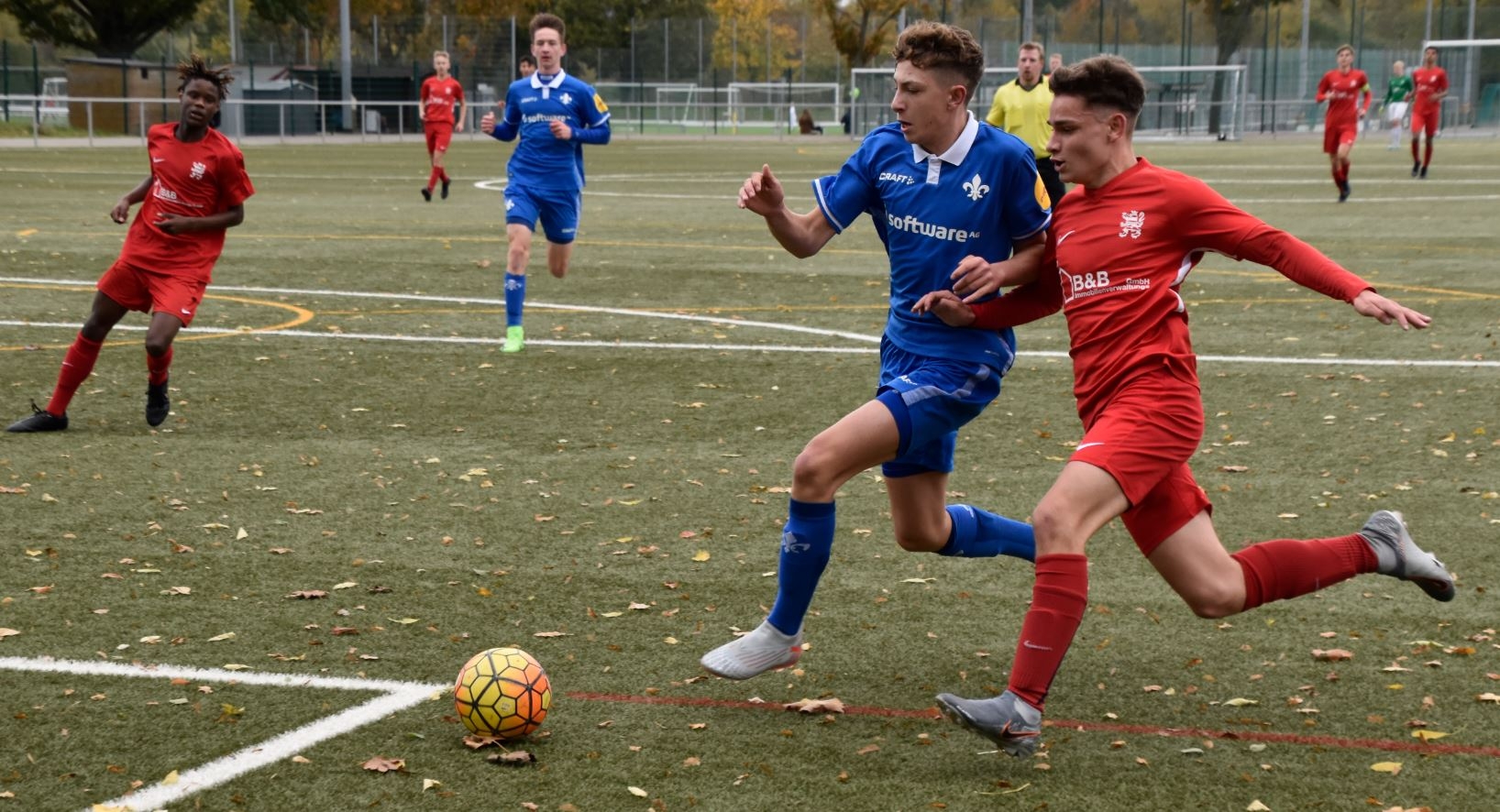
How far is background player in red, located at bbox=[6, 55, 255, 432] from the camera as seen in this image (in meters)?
9.02

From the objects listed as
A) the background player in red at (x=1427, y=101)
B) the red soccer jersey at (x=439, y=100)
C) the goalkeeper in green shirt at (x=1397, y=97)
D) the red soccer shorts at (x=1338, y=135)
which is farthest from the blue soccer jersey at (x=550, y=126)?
the goalkeeper in green shirt at (x=1397, y=97)

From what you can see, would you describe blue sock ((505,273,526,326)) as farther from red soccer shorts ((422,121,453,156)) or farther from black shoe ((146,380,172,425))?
red soccer shorts ((422,121,453,156))

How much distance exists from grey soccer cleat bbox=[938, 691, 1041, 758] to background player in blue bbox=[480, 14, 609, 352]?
26.5ft

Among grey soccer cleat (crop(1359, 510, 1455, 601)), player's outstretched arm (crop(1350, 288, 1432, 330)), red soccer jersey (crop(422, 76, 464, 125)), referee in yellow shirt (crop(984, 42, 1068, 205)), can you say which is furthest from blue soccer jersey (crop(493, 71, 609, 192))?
red soccer jersey (crop(422, 76, 464, 125))

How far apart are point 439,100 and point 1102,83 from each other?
23.7 meters

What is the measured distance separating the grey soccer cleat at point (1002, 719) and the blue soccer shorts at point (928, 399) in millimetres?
1038

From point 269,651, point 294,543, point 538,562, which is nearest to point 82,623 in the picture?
point 269,651

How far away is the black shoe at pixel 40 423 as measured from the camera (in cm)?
898

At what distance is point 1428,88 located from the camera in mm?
30312

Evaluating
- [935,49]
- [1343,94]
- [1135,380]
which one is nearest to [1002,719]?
Result: [1135,380]

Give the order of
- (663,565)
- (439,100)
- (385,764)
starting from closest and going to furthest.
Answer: (385,764), (663,565), (439,100)

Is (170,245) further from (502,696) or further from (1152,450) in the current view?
(1152,450)

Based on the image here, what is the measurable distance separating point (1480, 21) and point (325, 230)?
187 feet

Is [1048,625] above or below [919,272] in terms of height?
below
